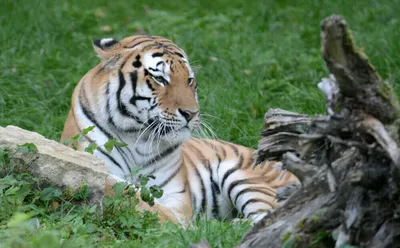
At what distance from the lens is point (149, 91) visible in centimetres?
612

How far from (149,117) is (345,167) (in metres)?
2.50

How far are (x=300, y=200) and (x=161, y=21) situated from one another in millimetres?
6497

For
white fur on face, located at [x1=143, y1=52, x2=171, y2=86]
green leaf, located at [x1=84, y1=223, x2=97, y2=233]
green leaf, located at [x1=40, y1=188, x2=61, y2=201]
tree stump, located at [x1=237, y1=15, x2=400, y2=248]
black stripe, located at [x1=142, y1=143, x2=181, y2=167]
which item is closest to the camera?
tree stump, located at [x1=237, y1=15, x2=400, y2=248]

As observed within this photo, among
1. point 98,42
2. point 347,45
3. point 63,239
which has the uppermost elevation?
point 347,45

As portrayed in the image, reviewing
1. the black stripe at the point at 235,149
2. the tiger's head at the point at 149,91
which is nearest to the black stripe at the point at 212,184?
the black stripe at the point at 235,149

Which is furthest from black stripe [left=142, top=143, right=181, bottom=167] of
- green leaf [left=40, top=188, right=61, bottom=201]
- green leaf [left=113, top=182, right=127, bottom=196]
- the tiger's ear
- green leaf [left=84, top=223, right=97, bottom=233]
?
green leaf [left=84, top=223, right=97, bottom=233]

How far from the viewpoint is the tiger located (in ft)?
19.9

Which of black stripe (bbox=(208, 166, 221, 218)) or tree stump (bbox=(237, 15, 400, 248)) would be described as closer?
tree stump (bbox=(237, 15, 400, 248))

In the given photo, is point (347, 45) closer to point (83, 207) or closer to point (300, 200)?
point (300, 200)

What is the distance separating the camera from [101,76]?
20.7 ft

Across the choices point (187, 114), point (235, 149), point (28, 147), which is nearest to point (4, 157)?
point (28, 147)

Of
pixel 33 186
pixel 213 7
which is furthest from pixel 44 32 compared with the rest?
pixel 33 186

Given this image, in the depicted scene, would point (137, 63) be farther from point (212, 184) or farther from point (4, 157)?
point (4, 157)

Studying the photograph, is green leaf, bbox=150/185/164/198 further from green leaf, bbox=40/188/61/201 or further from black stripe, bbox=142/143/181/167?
black stripe, bbox=142/143/181/167
